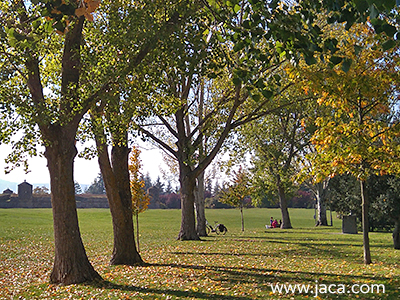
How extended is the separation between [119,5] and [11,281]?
27.0ft

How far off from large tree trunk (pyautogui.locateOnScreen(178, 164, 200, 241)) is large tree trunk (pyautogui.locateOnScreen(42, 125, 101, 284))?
11267 millimetres

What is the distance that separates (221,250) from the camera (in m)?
17.4

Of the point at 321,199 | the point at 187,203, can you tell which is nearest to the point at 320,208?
the point at 321,199

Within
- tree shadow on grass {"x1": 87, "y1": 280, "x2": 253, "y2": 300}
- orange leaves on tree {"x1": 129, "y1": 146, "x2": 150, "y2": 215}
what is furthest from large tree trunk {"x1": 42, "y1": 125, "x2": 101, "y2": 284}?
orange leaves on tree {"x1": 129, "y1": 146, "x2": 150, "y2": 215}

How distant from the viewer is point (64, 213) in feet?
32.9

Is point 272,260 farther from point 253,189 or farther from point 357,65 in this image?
point 253,189

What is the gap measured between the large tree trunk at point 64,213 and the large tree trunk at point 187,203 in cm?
1127

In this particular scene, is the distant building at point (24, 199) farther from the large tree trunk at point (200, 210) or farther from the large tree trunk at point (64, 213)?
the large tree trunk at point (64, 213)

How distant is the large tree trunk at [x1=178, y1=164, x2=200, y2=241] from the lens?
21.4 m

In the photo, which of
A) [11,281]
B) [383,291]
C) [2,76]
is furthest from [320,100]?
[11,281]

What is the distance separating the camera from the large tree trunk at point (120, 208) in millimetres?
12672

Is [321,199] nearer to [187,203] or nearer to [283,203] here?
[283,203]

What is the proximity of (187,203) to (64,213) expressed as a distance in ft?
39.3

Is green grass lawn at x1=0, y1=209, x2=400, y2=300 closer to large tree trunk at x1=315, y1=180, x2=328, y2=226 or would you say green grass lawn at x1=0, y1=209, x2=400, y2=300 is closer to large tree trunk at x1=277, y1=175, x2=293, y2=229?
large tree trunk at x1=277, y1=175, x2=293, y2=229
